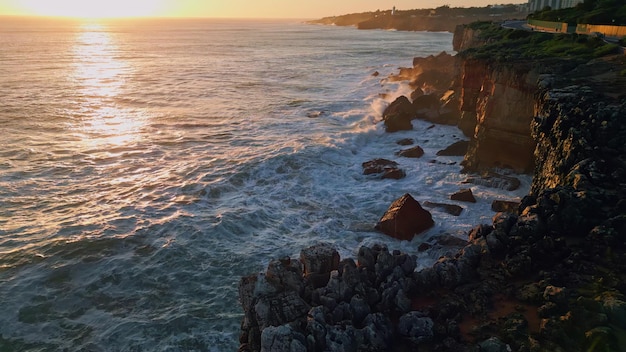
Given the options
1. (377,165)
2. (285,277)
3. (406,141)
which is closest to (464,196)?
(377,165)

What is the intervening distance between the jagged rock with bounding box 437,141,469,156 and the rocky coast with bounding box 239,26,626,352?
13.1 meters

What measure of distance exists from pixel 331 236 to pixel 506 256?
9064 millimetres

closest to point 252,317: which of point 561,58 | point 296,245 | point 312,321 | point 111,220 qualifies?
point 312,321

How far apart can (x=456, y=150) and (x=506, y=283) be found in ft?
68.9

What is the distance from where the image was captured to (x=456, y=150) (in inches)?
1276

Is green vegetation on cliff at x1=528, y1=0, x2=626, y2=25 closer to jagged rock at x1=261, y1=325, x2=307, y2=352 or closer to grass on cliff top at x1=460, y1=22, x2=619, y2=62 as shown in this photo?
grass on cliff top at x1=460, y1=22, x2=619, y2=62

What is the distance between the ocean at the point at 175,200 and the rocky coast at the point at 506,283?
3998 millimetres

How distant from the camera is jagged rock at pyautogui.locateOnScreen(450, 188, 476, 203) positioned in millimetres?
24375

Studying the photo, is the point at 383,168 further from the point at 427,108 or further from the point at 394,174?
the point at 427,108

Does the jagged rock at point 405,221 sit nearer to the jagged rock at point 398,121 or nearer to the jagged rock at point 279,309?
the jagged rock at point 279,309

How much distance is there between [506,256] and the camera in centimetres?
1330

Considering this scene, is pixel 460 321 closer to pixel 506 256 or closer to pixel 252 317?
pixel 506 256

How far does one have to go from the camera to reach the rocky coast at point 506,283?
10.2 meters

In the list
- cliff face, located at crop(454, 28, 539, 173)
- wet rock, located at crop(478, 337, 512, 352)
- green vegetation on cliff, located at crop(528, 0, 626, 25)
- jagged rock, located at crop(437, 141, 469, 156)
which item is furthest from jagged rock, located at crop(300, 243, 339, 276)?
green vegetation on cliff, located at crop(528, 0, 626, 25)
